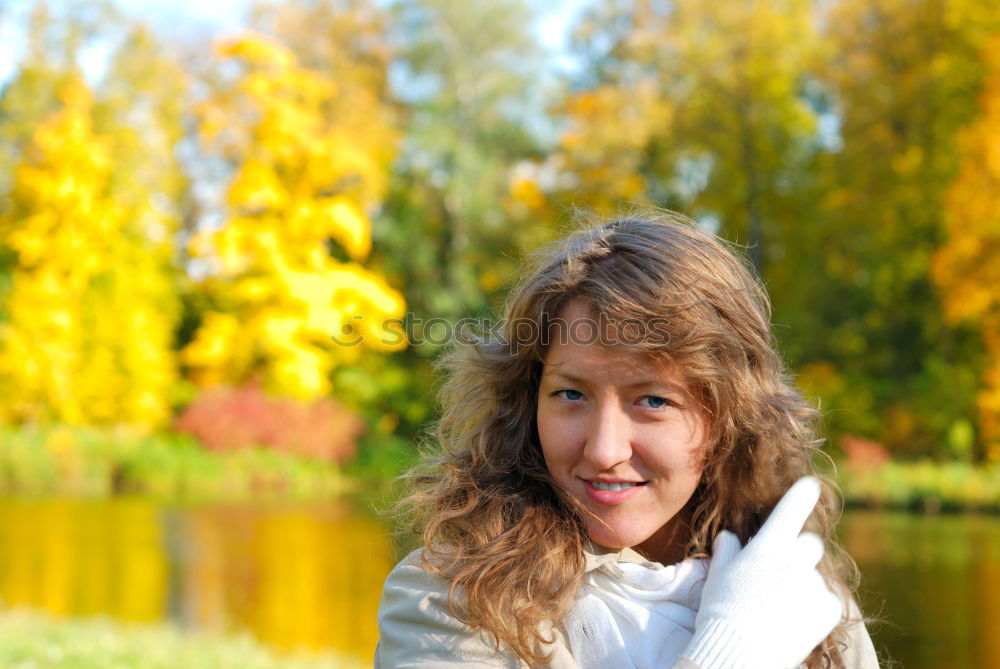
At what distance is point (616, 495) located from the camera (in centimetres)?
144

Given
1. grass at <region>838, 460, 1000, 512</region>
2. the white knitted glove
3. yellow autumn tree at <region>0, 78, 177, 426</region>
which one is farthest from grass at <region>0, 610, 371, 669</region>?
yellow autumn tree at <region>0, 78, 177, 426</region>

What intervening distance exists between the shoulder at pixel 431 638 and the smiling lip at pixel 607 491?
0.22m

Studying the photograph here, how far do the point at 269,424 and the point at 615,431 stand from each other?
12.0m

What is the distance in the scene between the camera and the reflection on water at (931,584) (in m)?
5.15

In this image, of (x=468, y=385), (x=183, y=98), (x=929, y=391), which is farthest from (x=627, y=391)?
(x=183, y=98)

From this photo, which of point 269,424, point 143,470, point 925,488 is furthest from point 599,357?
point 269,424

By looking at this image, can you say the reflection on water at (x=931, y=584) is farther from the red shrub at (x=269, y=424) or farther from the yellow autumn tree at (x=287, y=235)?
the yellow autumn tree at (x=287, y=235)

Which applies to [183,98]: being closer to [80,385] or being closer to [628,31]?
[80,385]

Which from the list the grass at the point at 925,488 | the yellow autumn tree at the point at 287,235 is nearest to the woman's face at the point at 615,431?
the grass at the point at 925,488

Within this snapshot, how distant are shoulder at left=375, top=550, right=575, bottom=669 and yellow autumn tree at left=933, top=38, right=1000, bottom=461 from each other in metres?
10.9

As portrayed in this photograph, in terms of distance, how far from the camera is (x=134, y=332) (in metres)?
14.9

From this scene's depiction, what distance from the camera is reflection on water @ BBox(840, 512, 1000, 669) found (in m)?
5.15

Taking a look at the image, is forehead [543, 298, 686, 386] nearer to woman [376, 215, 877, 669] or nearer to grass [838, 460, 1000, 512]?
woman [376, 215, 877, 669]

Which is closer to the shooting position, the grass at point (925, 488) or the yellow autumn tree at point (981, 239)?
the grass at point (925, 488)
